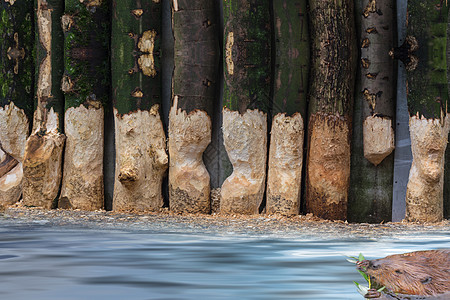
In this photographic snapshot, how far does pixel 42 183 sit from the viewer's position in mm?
6934

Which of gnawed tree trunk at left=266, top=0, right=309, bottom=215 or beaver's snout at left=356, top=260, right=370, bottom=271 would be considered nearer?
beaver's snout at left=356, top=260, right=370, bottom=271

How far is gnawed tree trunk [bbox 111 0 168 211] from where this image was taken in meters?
6.67

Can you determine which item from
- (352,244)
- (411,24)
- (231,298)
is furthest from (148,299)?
(411,24)

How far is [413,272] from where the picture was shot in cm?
340

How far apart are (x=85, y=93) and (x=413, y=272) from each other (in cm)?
417

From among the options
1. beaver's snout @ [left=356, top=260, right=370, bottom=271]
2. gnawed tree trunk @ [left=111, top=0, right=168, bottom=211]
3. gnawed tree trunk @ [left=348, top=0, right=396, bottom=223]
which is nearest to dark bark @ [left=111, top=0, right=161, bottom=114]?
gnawed tree trunk @ [left=111, top=0, right=168, bottom=211]

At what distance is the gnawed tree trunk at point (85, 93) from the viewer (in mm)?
6828

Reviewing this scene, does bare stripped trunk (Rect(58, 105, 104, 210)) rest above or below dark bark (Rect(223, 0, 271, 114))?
below

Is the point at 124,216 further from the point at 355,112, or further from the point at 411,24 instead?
the point at 411,24

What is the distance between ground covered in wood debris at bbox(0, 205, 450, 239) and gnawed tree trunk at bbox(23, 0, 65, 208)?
1.09ft

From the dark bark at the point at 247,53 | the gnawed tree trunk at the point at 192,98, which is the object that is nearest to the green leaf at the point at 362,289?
the dark bark at the point at 247,53

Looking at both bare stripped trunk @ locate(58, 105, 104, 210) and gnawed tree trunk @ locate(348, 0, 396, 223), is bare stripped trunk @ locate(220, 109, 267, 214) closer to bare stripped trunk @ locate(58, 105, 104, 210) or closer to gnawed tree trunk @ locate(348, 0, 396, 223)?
→ gnawed tree trunk @ locate(348, 0, 396, 223)

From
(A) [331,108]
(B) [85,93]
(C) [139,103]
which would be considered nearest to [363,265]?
(A) [331,108]

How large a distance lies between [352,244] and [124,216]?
2233 millimetres
